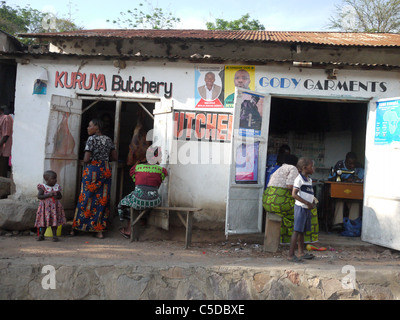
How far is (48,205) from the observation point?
5.70m

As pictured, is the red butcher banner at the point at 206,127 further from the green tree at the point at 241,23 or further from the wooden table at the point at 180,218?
the green tree at the point at 241,23

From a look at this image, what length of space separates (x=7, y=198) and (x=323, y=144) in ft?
24.6

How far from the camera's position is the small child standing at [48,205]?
18.6 ft

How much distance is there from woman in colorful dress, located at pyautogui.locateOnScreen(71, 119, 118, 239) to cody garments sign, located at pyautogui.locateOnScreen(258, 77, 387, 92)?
9.61 feet

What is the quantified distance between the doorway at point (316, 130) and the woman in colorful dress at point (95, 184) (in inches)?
190

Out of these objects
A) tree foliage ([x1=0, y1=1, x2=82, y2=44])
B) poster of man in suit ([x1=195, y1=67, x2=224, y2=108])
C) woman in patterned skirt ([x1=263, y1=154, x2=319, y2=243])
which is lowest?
woman in patterned skirt ([x1=263, y1=154, x2=319, y2=243])

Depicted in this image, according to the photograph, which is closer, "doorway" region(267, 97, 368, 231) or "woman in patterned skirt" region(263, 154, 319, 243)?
"woman in patterned skirt" region(263, 154, 319, 243)

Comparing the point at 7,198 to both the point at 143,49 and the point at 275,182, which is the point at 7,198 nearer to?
the point at 143,49

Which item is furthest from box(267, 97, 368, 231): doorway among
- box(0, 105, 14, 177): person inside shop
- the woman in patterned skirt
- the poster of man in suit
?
box(0, 105, 14, 177): person inside shop

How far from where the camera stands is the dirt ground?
4941 mm

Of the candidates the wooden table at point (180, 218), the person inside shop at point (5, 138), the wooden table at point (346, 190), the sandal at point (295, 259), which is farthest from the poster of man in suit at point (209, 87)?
the person inside shop at point (5, 138)

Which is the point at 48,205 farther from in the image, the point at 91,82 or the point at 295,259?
the point at 295,259

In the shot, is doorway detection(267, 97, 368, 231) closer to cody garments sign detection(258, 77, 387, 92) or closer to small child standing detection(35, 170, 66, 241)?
cody garments sign detection(258, 77, 387, 92)

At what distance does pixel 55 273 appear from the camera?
4398mm
